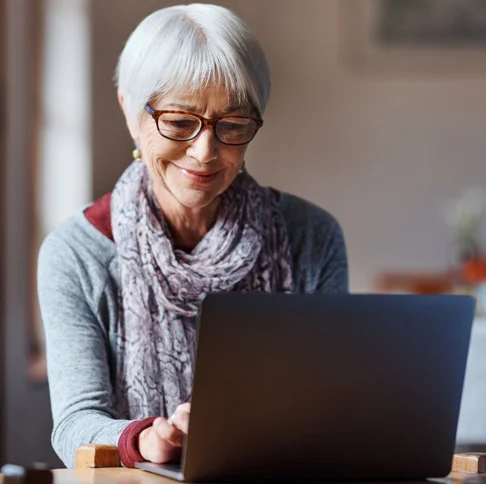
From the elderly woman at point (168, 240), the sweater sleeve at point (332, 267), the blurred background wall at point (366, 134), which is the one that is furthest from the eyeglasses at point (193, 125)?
the blurred background wall at point (366, 134)

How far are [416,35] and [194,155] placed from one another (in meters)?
4.92

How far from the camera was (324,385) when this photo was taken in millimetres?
1078

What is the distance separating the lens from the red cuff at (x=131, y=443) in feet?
4.10

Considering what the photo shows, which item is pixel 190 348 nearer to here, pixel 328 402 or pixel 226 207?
pixel 226 207

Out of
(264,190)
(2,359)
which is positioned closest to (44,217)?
(2,359)

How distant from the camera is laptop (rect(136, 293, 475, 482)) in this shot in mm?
1047

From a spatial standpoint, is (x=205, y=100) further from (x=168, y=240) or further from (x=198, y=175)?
(x=168, y=240)

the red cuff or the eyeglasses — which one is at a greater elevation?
the eyeglasses

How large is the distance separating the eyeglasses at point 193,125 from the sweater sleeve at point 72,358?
0.86 feet

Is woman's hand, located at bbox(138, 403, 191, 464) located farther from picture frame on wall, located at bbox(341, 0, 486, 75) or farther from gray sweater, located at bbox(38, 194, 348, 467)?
picture frame on wall, located at bbox(341, 0, 486, 75)


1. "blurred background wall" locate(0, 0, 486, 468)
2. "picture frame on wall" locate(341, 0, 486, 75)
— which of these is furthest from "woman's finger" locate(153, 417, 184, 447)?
"picture frame on wall" locate(341, 0, 486, 75)

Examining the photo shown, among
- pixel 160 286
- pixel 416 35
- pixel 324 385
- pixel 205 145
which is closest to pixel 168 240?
pixel 160 286

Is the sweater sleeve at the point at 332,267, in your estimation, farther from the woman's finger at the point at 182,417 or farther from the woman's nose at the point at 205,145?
the woman's finger at the point at 182,417

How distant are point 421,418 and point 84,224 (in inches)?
28.8
